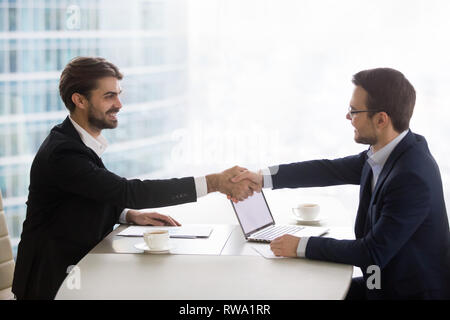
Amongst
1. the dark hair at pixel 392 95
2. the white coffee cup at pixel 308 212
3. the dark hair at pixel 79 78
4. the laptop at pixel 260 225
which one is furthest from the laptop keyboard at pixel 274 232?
the dark hair at pixel 79 78

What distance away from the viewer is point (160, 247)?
5.94ft

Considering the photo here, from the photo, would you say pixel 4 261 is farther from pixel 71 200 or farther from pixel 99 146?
pixel 99 146

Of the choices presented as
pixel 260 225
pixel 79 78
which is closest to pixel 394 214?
pixel 260 225

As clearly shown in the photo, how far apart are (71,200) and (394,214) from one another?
1.13m

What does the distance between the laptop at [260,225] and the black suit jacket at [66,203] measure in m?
0.20

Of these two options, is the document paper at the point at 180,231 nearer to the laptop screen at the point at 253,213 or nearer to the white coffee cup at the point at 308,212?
the laptop screen at the point at 253,213

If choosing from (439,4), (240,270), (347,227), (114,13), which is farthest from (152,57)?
(240,270)

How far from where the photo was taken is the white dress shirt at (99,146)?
2.10m

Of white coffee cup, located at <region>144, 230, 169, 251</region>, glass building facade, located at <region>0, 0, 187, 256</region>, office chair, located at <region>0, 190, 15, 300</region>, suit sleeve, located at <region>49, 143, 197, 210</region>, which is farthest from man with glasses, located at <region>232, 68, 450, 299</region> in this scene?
glass building facade, located at <region>0, 0, 187, 256</region>

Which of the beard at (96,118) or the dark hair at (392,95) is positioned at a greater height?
the dark hair at (392,95)

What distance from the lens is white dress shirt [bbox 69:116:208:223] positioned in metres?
2.10

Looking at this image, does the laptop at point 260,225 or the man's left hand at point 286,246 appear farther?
the laptop at point 260,225

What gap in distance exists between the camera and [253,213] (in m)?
2.12

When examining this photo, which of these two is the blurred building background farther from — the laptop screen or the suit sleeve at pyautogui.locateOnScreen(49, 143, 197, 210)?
the laptop screen
